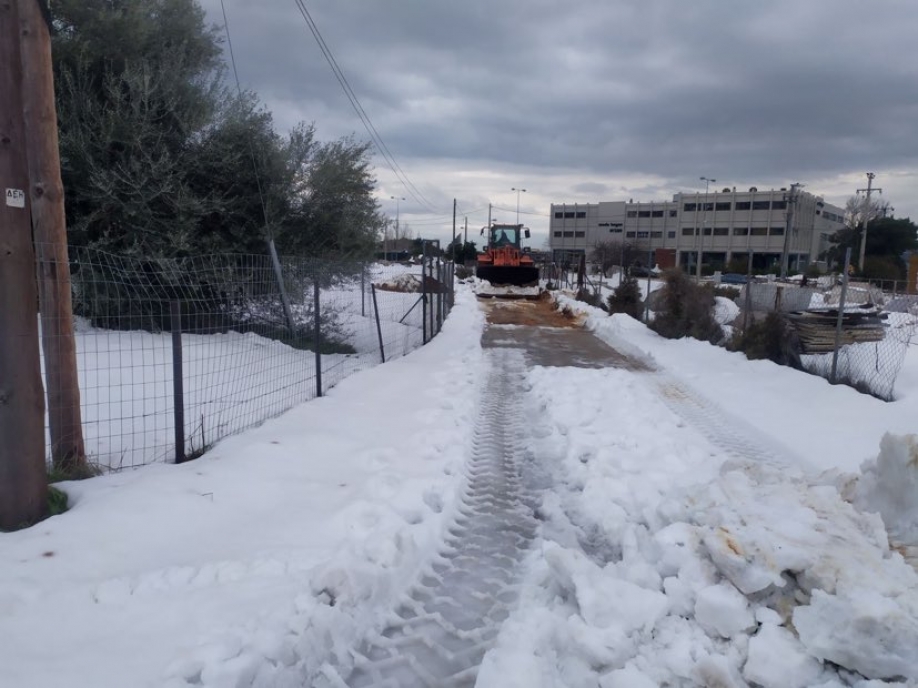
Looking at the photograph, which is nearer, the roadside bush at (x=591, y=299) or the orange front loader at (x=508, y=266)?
the roadside bush at (x=591, y=299)

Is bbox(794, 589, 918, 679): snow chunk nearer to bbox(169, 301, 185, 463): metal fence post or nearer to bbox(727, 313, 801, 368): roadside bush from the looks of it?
bbox(169, 301, 185, 463): metal fence post

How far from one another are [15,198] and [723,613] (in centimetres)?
457

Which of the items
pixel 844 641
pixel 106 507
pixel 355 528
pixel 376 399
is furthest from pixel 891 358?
pixel 106 507

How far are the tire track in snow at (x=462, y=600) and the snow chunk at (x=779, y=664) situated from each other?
1.31m

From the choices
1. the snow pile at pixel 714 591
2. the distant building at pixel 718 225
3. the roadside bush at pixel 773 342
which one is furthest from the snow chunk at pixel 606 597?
the distant building at pixel 718 225

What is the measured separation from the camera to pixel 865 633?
3.04 meters

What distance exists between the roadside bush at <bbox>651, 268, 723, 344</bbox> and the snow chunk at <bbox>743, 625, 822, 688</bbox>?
1264cm

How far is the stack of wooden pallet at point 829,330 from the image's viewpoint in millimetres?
11234

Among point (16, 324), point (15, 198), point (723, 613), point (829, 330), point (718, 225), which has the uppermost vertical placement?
point (718, 225)

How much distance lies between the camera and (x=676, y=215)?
Answer: 93.0m

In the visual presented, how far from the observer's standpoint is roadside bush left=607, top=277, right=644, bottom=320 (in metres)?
20.5

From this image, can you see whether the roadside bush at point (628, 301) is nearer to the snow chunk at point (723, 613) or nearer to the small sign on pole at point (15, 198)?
the snow chunk at point (723, 613)

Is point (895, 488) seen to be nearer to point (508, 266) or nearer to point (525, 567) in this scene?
point (525, 567)

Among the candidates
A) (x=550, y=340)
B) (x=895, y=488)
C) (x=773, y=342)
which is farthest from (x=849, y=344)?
(x=895, y=488)
